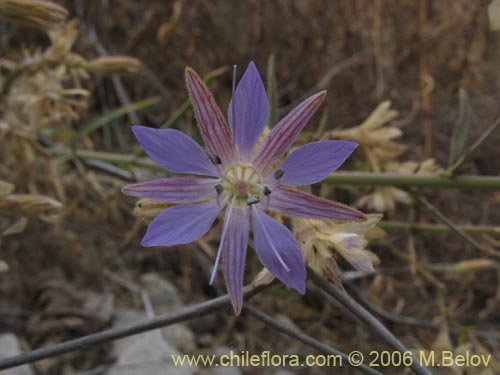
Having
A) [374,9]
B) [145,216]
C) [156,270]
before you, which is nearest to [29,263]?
[156,270]

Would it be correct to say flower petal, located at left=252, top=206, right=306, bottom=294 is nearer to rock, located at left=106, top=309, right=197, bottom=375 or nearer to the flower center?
the flower center

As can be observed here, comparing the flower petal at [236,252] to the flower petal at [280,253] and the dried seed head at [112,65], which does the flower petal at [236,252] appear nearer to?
the flower petal at [280,253]

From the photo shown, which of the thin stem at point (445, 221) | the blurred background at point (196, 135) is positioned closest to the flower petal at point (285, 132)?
the blurred background at point (196, 135)

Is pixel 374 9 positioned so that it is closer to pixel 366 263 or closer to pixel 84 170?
pixel 84 170

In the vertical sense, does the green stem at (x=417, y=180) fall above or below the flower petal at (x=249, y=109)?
below

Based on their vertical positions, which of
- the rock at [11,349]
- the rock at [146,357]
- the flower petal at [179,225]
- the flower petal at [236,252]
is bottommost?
the rock at [146,357]

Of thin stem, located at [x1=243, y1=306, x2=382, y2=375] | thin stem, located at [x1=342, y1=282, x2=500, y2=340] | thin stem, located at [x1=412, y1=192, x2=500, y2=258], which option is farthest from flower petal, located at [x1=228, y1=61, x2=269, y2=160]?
thin stem, located at [x1=342, y1=282, x2=500, y2=340]
